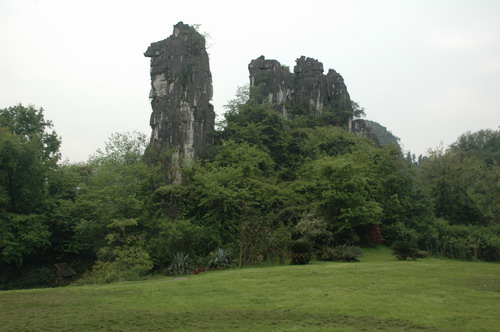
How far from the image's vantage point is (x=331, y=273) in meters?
15.8

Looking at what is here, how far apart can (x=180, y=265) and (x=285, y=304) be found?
12988 millimetres

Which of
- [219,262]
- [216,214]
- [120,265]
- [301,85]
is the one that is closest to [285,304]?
[219,262]

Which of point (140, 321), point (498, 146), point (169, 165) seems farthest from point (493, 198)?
point (498, 146)

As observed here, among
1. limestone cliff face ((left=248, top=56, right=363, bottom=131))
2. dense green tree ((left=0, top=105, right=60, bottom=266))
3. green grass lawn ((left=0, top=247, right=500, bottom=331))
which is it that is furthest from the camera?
limestone cliff face ((left=248, top=56, right=363, bottom=131))

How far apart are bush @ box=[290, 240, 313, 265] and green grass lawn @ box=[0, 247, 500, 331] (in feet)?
11.5

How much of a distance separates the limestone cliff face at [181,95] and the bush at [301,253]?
15.9 metres

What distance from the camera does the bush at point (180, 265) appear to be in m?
22.8

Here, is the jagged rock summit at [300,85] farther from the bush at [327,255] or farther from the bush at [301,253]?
the bush at [301,253]

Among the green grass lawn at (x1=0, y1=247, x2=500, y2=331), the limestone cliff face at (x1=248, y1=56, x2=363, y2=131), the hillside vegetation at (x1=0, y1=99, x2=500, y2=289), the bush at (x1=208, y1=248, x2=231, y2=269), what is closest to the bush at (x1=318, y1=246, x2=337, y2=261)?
the hillside vegetation at (x1=0, y1=99, x2=500, y2=289)

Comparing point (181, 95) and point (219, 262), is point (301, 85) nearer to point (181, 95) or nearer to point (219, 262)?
point (181, 95)

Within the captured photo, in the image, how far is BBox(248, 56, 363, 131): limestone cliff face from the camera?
5375 centimetres

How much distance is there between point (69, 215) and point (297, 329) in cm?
2463

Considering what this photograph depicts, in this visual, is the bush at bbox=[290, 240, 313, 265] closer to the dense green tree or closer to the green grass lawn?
the green grass lawn

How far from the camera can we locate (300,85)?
56.2 meters
